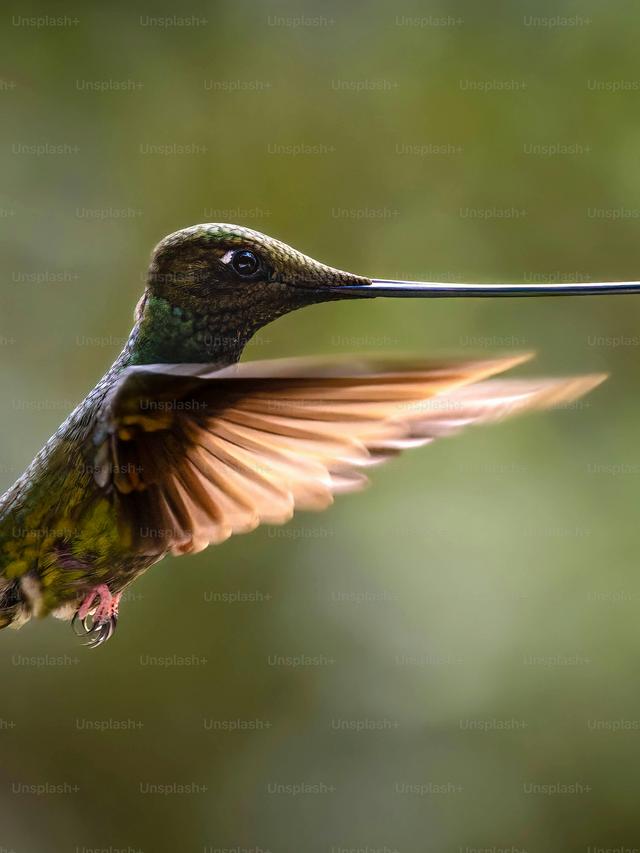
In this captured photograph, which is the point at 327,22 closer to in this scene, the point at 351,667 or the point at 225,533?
the point at 351,667

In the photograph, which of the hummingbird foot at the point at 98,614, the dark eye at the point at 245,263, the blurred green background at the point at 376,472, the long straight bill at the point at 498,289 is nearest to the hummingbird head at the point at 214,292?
the dark eye at the point at 245,263

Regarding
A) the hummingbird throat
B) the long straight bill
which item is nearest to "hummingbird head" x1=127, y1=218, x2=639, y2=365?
the hummingbird throat

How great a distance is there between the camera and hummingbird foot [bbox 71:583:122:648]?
179cm

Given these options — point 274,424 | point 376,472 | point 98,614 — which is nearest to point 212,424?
point 274,424

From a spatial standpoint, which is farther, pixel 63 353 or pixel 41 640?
pixel 63 353

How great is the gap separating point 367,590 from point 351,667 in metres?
0.35

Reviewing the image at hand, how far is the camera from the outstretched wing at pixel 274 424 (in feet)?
3.96

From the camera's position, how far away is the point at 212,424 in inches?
55.4

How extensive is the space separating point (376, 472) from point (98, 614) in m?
2.66

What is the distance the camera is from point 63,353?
4840mm

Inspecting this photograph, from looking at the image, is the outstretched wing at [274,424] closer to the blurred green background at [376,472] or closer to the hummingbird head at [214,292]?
the hummingbird head at [214,292]

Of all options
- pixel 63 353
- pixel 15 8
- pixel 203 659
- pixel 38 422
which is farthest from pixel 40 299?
pixel 203 659

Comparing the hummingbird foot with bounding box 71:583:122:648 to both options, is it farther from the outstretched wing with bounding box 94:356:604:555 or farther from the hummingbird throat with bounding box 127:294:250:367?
the hummingbird throat with bounding box 127:294:250:367

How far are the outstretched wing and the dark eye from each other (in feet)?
1.30
